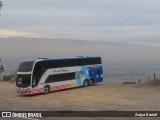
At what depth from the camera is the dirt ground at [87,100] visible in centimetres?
2798

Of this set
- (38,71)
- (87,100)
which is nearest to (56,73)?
(38,71)

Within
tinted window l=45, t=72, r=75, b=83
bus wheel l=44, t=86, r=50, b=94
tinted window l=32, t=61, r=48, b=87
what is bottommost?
bus wheel l=44, t=86, r=50, b=94

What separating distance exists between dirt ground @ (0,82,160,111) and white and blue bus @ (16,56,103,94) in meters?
0.81

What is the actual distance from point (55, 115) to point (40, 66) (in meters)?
17.7

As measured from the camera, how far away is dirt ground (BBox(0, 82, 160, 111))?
27984 mm

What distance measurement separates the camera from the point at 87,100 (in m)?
34.3

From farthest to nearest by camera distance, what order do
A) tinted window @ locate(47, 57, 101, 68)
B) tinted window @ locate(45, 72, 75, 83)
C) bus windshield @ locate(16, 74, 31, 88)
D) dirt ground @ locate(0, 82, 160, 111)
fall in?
tinted window @ locate(47, 57, 101, 68) < tinted window @ locate(45, 72, 75, 83) < bus windshield @ locate(16, 74, 31, 88) < dirt ground @ locate(0, 82, 160, 111)

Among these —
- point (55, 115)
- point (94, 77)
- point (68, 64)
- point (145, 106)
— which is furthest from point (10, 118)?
point (94, 77)

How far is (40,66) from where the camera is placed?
134 feet

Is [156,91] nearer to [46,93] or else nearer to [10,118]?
[46,93]

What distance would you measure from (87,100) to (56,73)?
9.03 metres

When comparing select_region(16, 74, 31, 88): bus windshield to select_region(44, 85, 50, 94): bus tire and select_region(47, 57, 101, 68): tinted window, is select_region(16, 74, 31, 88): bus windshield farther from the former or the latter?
select_region(47, 57, 101, 68): tinted window

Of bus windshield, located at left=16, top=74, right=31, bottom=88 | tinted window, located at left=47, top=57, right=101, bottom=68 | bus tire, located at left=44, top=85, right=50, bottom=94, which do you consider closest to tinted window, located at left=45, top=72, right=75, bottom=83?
bus tire, located at left=44, top=85, right=50, bottom=94

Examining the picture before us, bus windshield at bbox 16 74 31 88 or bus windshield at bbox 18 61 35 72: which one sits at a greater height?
bus windshield at bbox 18 61 35 72
